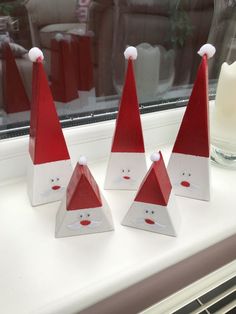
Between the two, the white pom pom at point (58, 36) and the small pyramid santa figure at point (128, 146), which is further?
the white pom pom at point (58, 36)

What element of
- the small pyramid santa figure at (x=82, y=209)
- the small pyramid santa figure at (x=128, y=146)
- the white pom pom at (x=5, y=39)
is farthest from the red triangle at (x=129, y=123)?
the white pom pom at (x=5, y=39)

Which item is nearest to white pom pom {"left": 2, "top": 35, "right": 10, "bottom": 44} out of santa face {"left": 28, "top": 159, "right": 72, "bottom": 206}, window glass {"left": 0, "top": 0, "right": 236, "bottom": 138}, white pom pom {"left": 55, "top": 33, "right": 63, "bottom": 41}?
window glass {"left": 0, "top": 0, "right": 236, "bottom": 138}

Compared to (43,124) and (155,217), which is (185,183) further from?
(43,124)

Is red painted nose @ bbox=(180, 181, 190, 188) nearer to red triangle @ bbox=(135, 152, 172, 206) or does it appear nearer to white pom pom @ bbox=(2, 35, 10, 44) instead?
red triangle @ bbox=(135, 152, 172, 206)

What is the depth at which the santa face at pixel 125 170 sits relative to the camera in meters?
0.60

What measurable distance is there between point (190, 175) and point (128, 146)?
121 mm

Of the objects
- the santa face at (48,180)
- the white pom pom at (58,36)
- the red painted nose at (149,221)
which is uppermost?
the white pom pom at (58,36)

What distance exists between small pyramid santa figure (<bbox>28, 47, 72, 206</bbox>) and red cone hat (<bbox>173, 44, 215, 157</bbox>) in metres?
0.20

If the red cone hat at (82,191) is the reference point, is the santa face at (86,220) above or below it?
below

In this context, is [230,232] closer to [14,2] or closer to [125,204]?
[125,204]

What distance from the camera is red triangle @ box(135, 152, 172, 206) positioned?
495mm

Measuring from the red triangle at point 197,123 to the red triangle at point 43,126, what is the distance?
0.65 ft

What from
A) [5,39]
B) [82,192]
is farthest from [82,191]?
[5,39]

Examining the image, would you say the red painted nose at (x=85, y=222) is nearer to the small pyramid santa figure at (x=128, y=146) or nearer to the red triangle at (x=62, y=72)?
the small pyramid santa figure at (x=128, y=146)
